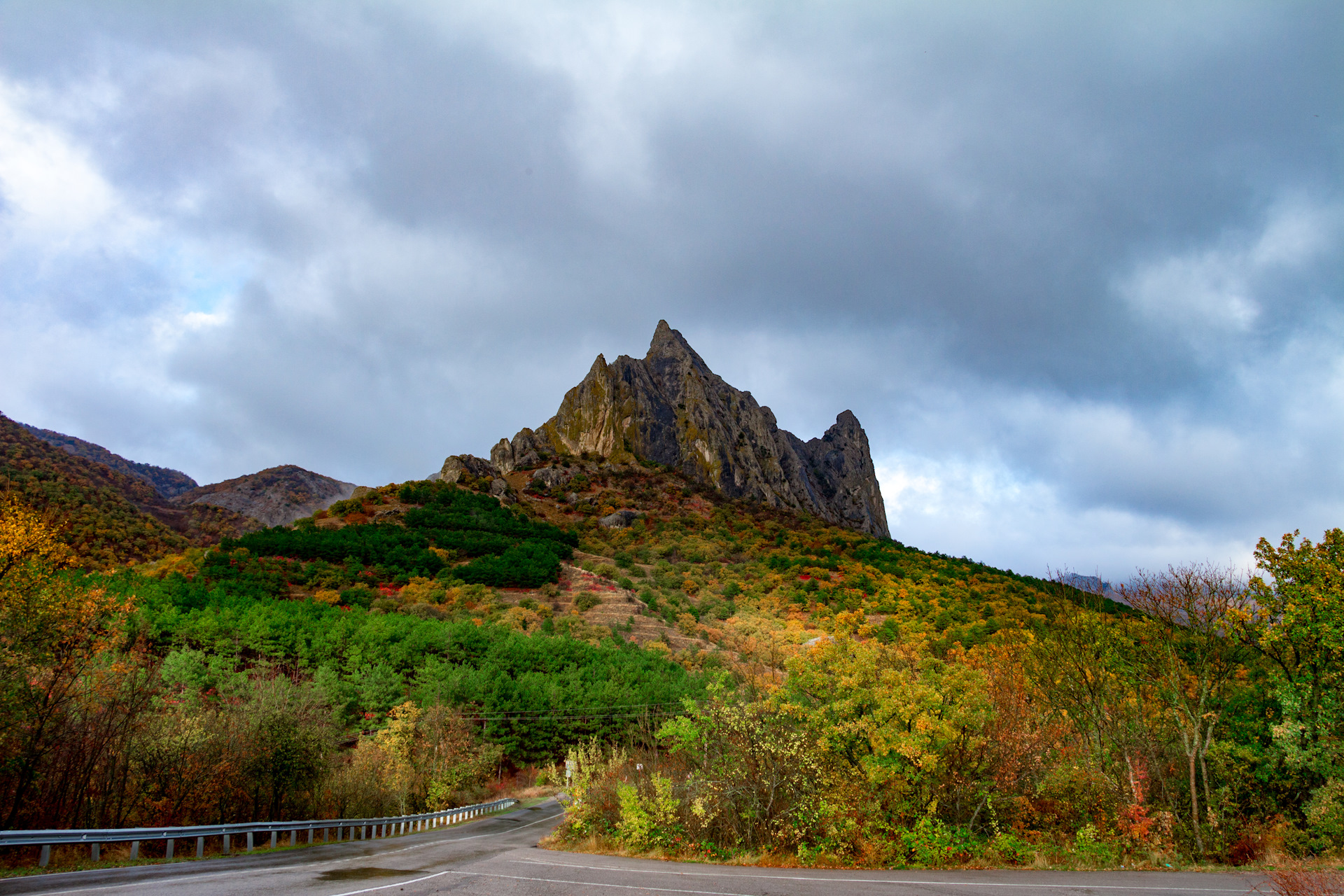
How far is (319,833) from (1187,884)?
2218 centimetres

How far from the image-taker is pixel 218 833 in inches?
582

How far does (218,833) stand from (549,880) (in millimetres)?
8521

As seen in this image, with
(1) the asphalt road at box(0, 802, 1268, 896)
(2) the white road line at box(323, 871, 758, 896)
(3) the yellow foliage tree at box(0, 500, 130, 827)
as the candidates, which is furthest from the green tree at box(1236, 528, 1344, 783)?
(3) the yellow foliage tree at box(0, 500, 130, 827)

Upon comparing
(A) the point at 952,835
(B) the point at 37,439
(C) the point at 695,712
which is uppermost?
(B) the point at 37,439

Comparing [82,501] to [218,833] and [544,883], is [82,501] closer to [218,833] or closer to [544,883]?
[218,833]

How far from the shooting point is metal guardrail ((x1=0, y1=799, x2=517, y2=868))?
436 inches

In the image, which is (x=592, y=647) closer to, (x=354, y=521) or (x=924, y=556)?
(x=354, y=521)

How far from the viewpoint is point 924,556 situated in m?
97.5

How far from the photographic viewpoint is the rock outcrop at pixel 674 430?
454 feet

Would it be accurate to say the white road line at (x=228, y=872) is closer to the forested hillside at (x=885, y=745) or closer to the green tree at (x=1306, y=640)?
the forested hillside at (x=885, y=745)

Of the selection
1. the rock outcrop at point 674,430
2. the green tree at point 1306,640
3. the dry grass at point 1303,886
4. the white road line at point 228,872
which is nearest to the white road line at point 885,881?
the dry grass at point 1303,886

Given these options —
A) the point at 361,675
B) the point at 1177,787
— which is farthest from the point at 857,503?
the point at 1177,787

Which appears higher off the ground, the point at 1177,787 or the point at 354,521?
the point at 354,521

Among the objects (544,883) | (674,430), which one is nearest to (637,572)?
(674,430)
